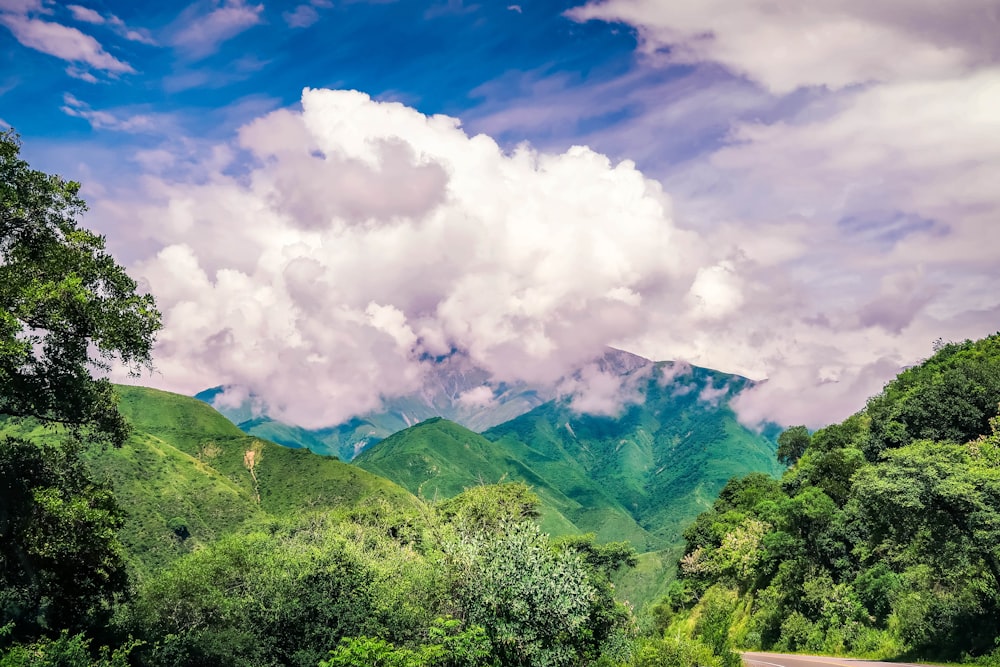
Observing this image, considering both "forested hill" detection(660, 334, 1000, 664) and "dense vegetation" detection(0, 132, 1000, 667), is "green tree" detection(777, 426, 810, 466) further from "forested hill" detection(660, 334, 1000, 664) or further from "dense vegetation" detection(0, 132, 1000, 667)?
"dense vegetation" detection(0, 132, 1000, 667)

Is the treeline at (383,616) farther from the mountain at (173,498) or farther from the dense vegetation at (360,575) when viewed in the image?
the mountain at (173,498)

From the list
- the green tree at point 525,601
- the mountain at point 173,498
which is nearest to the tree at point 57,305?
the green tree at point 525,601

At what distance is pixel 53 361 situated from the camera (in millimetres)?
21344

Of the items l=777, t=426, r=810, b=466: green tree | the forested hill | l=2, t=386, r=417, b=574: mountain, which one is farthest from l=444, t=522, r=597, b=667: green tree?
l=777, t=426, r=810, b=466: green tree

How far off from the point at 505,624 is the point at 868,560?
41296mm

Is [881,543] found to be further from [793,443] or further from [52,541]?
[793,443]

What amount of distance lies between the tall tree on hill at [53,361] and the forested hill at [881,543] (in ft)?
87.9

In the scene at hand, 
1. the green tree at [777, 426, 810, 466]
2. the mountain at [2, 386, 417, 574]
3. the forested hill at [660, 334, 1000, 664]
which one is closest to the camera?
the forested hill at [660, 334, 1000, 664]

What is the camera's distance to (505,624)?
20.7 m

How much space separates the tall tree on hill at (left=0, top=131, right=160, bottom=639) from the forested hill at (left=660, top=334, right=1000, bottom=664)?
2678cm

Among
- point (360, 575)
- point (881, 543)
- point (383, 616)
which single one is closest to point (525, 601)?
point (383, 616)

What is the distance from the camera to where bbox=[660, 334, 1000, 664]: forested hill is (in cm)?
3000

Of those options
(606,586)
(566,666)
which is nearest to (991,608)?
(606,586)

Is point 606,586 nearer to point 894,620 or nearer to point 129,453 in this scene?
point 894,620
